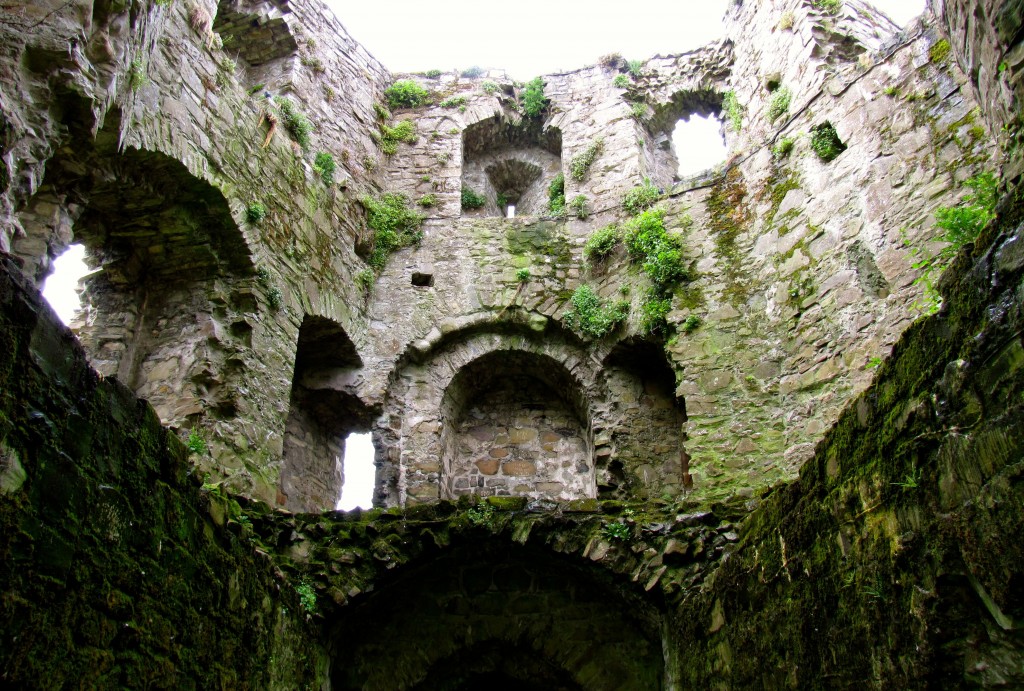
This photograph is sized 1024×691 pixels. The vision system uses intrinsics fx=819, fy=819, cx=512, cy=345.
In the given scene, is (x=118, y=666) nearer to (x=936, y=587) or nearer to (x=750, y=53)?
(x=936, y=587)

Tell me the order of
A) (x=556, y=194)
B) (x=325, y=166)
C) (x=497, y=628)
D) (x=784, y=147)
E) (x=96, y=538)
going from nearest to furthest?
(x=96, y=538) < (x=497, y=628) < (x=784, y=147) < (x=325, y=166) < (x=556, y=194)

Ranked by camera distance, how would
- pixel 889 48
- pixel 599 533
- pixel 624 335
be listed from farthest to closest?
pixel 624 335, pixel 889 48, pixel 599 533

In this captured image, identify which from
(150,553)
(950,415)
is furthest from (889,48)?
(150,553)

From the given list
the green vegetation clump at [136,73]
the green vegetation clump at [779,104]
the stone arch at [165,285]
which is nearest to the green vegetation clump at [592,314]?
the green vegetation clump at [779,104]

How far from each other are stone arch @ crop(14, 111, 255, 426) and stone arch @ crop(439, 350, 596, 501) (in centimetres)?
273

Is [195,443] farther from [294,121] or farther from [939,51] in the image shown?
[939,51]

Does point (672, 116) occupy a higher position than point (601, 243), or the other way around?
point (672, 116)

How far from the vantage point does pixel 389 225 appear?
10.1 m

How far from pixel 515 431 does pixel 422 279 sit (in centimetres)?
212

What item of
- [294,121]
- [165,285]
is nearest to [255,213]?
[165,285]

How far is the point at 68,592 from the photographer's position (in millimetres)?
2791

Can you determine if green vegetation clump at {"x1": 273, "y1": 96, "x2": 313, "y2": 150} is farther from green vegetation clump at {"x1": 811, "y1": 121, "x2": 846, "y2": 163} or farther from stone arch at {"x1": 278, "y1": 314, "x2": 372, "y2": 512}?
green vegetation clump at {"x1": 811, "y1": 121, "x2": 846, "y2": 163}

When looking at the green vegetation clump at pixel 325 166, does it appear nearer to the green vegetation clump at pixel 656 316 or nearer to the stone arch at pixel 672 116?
the green vegetation clump at pixel 656 316

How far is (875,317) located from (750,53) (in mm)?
5191
